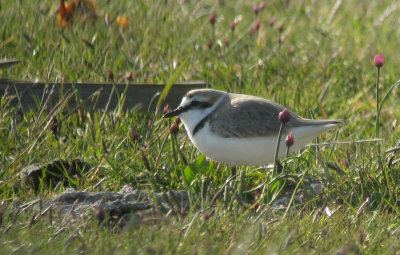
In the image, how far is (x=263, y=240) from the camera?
3.76 m

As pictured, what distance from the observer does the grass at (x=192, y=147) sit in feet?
12.4

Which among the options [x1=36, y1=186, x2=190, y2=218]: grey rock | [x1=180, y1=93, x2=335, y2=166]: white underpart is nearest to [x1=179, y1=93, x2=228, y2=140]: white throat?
[x1=180, y1=93, x2=335, y2=166]: white underpart

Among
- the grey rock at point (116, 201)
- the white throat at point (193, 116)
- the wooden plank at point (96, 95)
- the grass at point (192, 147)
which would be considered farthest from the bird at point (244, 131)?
the wooden plank at point (96, 95)

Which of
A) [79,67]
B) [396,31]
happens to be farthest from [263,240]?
[396,31]

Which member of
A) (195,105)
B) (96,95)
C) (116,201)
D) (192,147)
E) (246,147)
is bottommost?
(192,147)

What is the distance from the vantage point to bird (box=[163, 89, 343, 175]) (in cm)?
485

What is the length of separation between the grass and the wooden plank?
122mm

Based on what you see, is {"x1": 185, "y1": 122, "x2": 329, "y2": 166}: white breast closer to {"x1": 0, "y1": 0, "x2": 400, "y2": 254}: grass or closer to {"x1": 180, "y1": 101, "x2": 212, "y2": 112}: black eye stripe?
{"x1": 0, "y1": 0, "x2": 400, "y2": 254}: grass

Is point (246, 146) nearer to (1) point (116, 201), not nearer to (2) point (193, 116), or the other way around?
(2) point (193, 116)

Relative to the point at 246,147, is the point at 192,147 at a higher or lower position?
lower

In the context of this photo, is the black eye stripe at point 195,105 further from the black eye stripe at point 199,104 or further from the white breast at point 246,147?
the white breast at point 246,147

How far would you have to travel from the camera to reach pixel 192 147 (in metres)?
5.64

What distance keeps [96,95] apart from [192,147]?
2.85 feet

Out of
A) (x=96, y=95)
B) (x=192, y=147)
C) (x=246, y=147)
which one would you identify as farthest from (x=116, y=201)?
(x=96, y=95)
